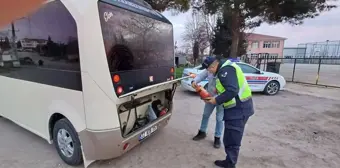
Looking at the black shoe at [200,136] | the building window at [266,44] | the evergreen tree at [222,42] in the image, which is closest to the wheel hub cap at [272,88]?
the black shoe at [200,136]

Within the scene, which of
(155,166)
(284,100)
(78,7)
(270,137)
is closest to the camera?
(78,7)

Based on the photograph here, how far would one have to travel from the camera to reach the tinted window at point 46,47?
7.72ft

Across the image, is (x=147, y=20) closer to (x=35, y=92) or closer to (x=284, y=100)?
(x=35, y=92)

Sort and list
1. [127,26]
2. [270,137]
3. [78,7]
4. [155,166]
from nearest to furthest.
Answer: [78,7]
[127,26]
[155,166]
[270,137]

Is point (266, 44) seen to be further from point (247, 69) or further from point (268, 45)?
point (247, 69)

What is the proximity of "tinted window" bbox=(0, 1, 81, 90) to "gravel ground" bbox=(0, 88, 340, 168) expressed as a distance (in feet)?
3.96

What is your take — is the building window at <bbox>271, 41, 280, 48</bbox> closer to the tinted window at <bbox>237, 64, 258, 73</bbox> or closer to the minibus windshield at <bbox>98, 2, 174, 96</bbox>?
the tinted window at <bbox>237, 64, 258, 73</bbox>

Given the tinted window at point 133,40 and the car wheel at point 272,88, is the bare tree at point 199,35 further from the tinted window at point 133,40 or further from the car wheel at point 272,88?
the tinted window at point 133,40

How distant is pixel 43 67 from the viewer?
274 centimetres

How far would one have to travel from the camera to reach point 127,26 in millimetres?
2566

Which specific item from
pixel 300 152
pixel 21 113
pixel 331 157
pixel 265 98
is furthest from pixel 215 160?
pixel 265 98

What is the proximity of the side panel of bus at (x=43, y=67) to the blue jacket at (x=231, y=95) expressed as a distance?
166 centimetres

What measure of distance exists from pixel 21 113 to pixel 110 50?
7.60 feet

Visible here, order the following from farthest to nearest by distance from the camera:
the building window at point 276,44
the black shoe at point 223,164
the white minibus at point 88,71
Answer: the building window at point 276,44 → the black shoe at point 223,164 → the white minibus at point 88,71
